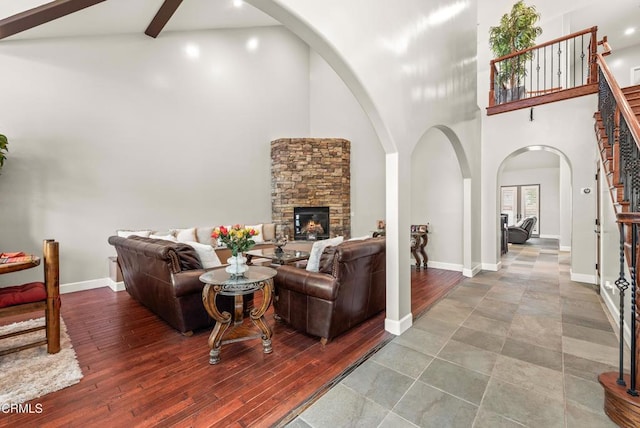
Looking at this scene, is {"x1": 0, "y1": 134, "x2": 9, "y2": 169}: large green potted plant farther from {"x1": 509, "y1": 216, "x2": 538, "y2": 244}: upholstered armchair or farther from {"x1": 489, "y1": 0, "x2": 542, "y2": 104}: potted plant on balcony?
{"x1": 509, "y1": 216, "x2": 538, "y2": 244}: upholstered armchair

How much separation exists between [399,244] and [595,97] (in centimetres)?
484

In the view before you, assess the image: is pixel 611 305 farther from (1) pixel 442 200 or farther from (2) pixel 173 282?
(2) pixel 173 282

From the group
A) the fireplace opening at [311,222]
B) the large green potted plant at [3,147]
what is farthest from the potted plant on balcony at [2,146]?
the fireplace opening at [311,222]

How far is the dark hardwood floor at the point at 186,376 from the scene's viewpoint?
190cm

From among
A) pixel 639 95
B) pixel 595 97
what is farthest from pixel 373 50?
pixel 595 97

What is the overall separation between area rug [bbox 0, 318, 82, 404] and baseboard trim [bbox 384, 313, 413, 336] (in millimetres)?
2778

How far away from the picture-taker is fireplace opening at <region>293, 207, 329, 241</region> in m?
7.28

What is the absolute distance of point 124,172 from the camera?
5301 mm

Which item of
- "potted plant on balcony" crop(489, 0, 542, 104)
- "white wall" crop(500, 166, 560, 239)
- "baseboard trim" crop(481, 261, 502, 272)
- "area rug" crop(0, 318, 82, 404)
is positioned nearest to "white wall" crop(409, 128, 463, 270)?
"baseboard trim" crop(481, 261, 502, 272)

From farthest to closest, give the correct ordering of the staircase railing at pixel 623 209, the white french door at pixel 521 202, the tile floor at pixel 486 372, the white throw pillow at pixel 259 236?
1. the white french door at pixel 521 202
2. the white throw pillow at pixel 259 236
3. the tile floor at pixel 486 372
4. the staircase railing at pixel 623 209

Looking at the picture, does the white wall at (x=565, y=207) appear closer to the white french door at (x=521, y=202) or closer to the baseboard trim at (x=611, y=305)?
the white french door at (x=521, y=202)

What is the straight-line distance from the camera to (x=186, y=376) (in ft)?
7.64

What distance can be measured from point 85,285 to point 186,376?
380cm

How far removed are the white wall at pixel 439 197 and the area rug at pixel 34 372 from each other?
19.3 feet
